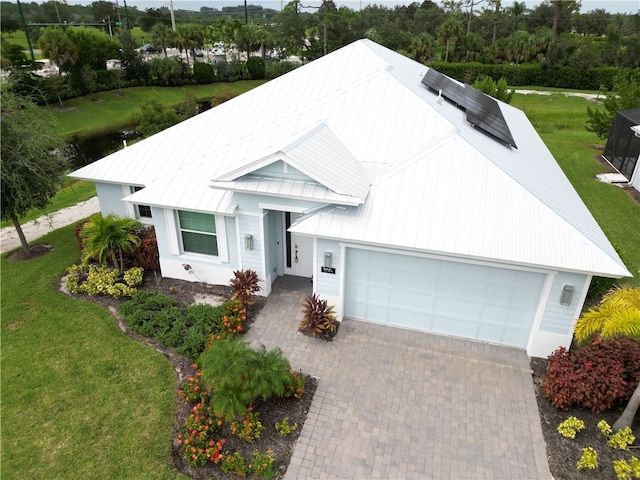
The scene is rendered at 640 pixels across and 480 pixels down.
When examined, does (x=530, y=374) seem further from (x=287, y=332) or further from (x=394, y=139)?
(x=394, y=139)

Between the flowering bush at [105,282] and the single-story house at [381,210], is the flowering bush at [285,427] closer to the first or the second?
the single-story house at [381,210]

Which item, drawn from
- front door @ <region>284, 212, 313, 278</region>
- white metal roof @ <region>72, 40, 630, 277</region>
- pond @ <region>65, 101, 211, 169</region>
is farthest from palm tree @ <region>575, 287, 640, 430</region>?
pond @ <region>65, 101, 211, 169</region>

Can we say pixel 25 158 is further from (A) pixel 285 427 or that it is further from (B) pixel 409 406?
(B) pixel 409 406

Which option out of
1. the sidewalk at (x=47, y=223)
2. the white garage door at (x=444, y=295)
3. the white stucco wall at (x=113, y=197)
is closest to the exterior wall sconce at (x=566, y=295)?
the white garage door at (x=444, y=295)

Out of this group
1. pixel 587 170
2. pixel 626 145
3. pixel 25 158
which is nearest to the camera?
pixel 25 158

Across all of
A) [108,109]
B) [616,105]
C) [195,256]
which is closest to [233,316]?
[195,256]

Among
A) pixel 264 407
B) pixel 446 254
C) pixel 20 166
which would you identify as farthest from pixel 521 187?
pixel 20 166
